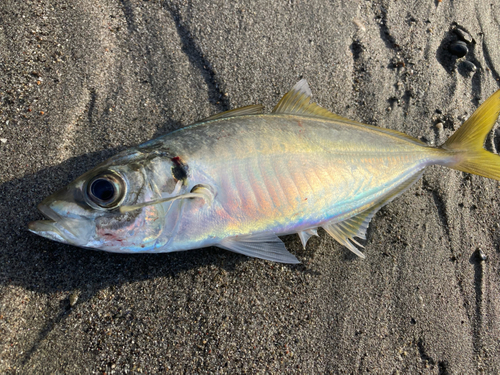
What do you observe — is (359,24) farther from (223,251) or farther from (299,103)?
(223,251)


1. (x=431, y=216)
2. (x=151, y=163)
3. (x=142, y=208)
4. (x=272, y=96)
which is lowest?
(x=431, y=216)

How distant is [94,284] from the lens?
1731mm

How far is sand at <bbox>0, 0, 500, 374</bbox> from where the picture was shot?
170cm

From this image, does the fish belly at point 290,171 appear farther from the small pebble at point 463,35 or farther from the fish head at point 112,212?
the small pebble at point 463,35

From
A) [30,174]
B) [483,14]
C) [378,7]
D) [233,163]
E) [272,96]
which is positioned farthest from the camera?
[483,14]

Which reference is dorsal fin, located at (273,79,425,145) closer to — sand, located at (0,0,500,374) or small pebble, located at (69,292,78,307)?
sand, located at (0,0,500,374)

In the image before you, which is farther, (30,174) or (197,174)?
(30,174)

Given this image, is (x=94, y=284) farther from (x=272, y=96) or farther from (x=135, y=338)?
(x=272, y=96)

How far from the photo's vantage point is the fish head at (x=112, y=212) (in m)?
1.41

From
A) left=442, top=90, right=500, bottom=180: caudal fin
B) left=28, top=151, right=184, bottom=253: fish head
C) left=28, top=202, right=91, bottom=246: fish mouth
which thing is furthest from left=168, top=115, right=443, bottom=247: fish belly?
left=28, top=202, right=91, bottom=246: fish mouth

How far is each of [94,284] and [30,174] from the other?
2.55ft

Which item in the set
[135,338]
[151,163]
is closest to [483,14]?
[151,163]

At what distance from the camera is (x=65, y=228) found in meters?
1.42

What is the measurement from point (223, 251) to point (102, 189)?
820 millimetres
